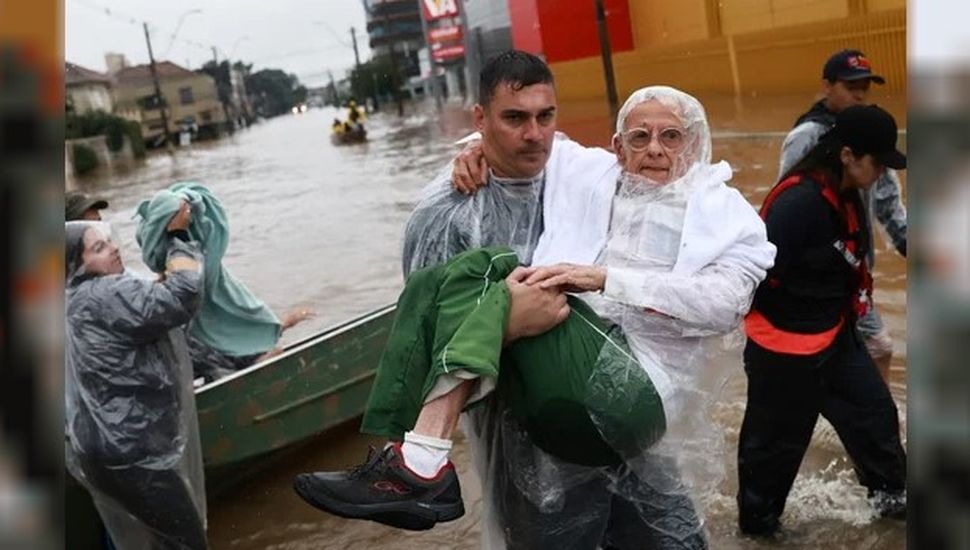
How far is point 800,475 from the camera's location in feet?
13.9

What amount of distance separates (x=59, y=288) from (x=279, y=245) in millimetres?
14982

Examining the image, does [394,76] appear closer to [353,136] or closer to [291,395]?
[353,136]

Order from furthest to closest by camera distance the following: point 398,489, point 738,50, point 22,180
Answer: point 738,50, point 398,489, point 22,180

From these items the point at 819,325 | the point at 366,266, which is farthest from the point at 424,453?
the point at 366,266

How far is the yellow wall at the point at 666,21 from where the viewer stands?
59.0 ft

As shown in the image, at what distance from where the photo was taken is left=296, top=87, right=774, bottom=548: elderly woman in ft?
6.93

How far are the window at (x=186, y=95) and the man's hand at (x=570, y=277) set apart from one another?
59347 mm

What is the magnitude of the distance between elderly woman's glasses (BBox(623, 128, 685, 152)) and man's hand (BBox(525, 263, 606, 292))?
1.22ft

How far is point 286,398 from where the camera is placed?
4.87 meters

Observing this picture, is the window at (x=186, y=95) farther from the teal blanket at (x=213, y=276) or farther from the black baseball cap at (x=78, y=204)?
the black baseball cap at (x=78, y=204)

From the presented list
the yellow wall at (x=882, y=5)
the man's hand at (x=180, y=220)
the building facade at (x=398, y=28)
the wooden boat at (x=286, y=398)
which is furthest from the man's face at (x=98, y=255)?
the building facade at (x=398, y=28)

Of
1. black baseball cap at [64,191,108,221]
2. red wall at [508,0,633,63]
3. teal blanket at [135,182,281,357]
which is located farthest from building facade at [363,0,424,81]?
black baseball cap at [64,191,108,221]

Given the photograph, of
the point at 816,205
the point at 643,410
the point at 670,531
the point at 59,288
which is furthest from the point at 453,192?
the point at 59,288

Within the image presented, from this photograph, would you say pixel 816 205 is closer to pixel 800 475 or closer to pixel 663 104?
pixel 663 104
